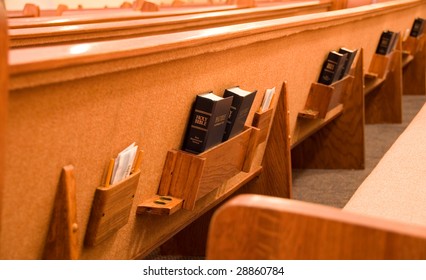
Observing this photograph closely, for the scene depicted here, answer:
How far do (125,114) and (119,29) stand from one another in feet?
1.77

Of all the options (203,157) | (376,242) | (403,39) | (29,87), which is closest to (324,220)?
(376,242)

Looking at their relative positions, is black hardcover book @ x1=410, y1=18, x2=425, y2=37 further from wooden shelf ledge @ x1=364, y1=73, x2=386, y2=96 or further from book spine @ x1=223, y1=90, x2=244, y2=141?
book spine @ x1=223, y1=90, x2=244, y2=141

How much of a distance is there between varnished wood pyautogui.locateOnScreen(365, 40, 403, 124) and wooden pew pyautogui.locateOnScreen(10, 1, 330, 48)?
1599mm

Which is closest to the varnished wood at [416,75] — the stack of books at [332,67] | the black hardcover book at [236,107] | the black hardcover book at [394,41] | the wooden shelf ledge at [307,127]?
the black hardcover book at [394,41]

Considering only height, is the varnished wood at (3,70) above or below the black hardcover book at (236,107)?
above

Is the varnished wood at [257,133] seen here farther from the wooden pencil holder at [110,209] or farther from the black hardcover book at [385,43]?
the black hardcover book at [385,43]

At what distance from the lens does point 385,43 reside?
3744 mm

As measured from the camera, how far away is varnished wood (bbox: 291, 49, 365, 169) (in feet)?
10.4

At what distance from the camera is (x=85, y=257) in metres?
1.22

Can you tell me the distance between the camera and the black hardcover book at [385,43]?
12.2 feet

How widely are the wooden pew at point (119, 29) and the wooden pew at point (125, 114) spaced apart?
0.25 meters

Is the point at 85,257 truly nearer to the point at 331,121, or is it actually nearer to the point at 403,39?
the point at 331,121

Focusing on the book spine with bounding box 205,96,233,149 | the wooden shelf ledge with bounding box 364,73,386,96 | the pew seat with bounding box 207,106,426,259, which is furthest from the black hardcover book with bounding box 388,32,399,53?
the pew seat with bounding box 207,106,426,259

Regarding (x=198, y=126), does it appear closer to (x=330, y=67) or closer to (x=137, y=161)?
(x=137, y=161)
